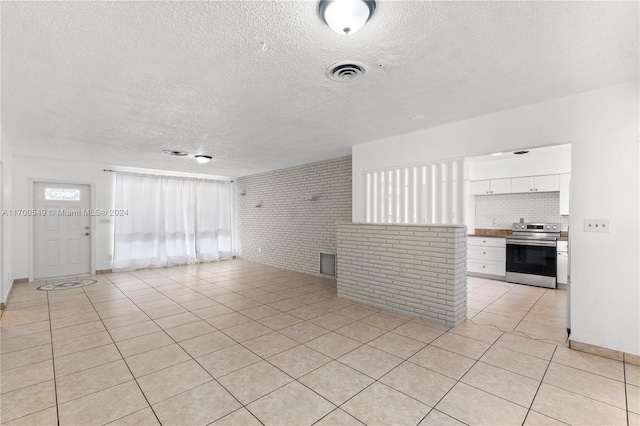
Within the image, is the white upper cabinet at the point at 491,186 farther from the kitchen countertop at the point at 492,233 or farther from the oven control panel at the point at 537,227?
the kitchen countertop at the point at 492,233

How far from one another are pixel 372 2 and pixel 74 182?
24.4ft

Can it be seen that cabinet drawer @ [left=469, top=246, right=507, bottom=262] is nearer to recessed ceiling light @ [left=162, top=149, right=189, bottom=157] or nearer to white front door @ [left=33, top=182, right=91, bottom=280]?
recessed ceiling light @ [left=162, top=149, right=189, bottom=157]

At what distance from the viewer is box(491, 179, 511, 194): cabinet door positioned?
6.25 meters

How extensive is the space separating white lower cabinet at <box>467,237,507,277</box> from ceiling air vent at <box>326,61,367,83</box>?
5219mm

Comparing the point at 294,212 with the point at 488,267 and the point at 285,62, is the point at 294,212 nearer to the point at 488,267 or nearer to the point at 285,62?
the point at 488,267

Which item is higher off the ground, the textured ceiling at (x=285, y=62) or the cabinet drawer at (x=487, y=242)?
the textured ceiling at (x=285, y=62)

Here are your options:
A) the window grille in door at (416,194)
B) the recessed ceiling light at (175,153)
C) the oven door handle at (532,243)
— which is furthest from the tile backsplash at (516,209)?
the recessed ceiling light at (175,153)

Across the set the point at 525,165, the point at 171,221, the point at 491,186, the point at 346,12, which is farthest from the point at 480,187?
the point at 171,221

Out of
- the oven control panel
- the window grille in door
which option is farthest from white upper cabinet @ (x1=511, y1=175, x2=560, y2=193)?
the window grille in door

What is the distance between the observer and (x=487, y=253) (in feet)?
20.5

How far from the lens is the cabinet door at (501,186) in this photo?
6246mm

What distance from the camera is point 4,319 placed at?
381 centimetres

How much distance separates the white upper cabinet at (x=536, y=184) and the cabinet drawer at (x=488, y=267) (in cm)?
159

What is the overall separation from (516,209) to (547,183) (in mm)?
867
